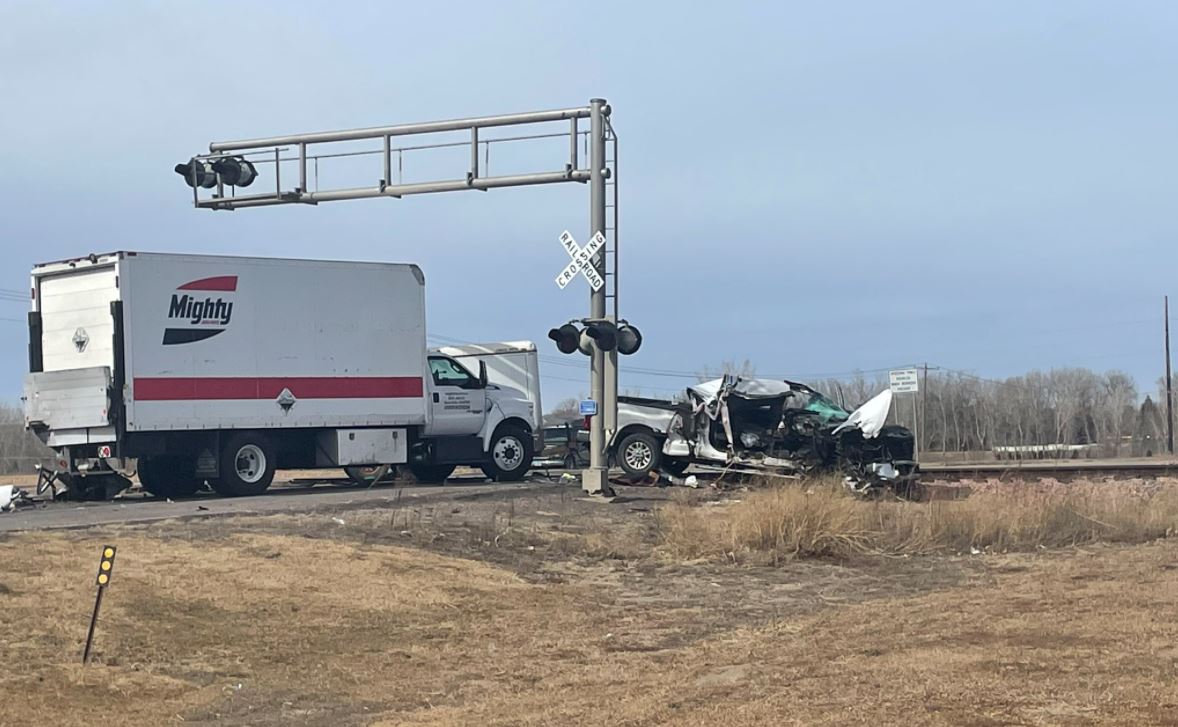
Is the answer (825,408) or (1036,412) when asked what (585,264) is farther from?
(1036,412)

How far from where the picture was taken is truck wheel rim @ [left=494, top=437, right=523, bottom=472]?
2545 cm

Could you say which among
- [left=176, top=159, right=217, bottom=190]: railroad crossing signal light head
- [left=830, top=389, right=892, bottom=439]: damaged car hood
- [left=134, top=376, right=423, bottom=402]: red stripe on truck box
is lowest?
[left=830, top=389, right=892, bottom=439]: damaged car hood

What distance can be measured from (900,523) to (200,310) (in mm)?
10976

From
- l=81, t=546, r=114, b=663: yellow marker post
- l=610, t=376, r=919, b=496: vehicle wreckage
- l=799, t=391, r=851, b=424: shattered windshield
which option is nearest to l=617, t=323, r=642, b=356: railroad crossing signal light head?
l=610, t=376, r=919, b=496: vehicle wreckage

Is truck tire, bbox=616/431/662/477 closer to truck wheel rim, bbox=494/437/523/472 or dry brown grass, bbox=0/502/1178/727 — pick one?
truck wheel rim, bbox=494/437/523/472

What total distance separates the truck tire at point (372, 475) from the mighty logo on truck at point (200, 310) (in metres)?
4.23

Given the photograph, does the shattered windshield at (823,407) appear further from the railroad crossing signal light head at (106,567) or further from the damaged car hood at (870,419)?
the railroad crossing signal light head at (106,567)

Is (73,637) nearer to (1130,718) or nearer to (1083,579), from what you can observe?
(1130,718)

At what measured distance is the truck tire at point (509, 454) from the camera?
25422 mm

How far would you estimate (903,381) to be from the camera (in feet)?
87.2

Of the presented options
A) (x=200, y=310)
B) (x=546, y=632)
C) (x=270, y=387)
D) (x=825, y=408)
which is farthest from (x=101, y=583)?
(x=825, y=408)

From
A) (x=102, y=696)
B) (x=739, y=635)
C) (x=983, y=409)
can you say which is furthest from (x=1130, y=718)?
(x=983, y=409)

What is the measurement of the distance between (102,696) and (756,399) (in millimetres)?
15028

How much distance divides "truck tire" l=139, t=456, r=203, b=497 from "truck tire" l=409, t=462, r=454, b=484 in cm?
445
